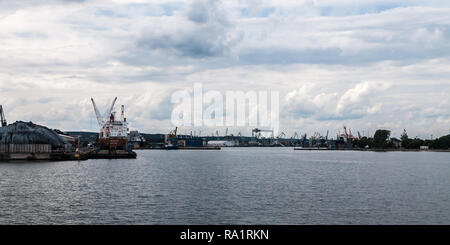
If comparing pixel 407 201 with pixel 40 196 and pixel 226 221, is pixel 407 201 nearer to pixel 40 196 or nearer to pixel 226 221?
pixel 226 221

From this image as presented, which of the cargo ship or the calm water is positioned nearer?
the calm water

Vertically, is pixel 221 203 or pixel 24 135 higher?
pixel 24 135

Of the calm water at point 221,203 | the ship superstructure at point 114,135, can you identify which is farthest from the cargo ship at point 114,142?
the calm water at point 221,203

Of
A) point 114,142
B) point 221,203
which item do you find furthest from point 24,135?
point 221,203

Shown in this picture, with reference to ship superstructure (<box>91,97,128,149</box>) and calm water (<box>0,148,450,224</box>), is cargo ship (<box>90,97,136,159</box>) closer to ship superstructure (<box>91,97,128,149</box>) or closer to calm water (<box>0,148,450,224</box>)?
ship superstructure (<box>91,97,128,149</box>)

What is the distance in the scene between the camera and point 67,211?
4366 cm

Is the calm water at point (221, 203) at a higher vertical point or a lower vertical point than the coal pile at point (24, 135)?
lower

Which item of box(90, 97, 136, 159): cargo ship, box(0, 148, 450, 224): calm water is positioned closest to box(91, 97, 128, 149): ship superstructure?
box(90, 97, 136, 159): cargo ship

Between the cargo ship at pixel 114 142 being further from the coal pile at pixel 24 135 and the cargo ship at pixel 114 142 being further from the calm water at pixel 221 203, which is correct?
the calm water at pixel 221 203

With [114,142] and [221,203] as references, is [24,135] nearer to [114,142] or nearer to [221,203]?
[114,142]

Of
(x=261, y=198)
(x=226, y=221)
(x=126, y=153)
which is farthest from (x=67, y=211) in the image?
(x=126, y=153)

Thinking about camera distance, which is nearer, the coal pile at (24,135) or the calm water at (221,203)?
the calm water at (221,203)

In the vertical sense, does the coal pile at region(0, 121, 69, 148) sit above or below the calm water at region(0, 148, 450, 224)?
above

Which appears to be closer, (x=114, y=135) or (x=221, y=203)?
(x=221, y=203)
